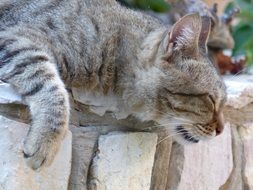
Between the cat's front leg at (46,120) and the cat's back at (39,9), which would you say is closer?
the cat's front leg at (46,120)

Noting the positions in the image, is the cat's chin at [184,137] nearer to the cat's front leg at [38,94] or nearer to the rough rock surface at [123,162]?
the rough rock surface at [123,162]

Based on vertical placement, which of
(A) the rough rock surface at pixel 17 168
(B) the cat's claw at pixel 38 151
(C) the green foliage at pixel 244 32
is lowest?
(C) the green foliage at pixel 244 32

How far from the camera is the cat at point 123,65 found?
1.64m

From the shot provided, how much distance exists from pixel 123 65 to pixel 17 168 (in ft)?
1.46

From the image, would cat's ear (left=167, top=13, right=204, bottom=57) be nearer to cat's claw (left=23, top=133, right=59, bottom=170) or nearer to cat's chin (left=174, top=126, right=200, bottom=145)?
cat's chin (left=174, top=126, right=200, bottom=145)

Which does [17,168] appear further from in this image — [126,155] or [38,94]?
[126,155]

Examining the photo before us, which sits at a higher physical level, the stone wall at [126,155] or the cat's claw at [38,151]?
the cat's claw at [38,151]

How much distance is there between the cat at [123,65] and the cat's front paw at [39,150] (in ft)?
0.43

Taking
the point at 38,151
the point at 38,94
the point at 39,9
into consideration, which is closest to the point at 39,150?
the point at 38,151

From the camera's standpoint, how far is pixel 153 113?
5.59ft

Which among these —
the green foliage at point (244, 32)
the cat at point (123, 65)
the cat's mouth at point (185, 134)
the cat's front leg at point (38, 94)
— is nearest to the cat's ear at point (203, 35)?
the cat at point (123, 65)

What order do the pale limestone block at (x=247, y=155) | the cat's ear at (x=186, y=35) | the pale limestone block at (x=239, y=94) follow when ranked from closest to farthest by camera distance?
the cat's ear at (x=186, y=35) < the pale limestone block at (x=239, y=94) < the pale limestone block at (x=247, y=155)

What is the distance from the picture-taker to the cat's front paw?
1459 millimetres

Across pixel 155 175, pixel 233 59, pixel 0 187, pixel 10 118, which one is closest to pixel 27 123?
pixel 10 118
